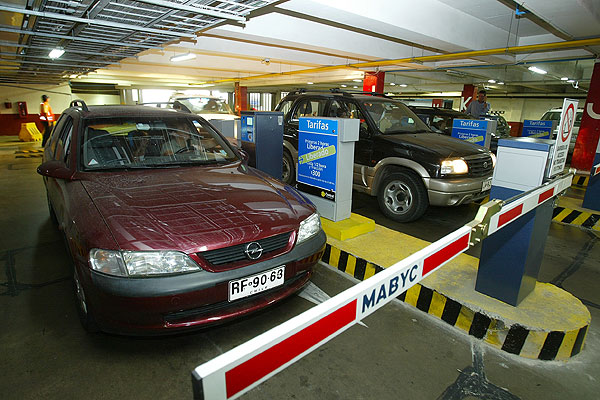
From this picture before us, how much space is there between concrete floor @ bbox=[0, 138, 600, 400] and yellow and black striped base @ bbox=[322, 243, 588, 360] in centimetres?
6

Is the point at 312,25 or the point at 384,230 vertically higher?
the point at 312,25

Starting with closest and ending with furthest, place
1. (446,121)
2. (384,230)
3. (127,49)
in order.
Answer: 1. (384,230)
2. (127,49)
3. (446,121)

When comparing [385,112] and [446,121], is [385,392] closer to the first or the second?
[385,112]

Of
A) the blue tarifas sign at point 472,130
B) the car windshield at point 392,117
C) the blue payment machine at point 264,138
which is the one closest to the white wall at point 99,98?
the blue payment machine at point 264,138

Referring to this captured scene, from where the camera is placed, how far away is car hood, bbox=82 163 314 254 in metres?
2.02

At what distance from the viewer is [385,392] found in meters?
2.02

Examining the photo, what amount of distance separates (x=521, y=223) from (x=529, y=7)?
15.8 feet

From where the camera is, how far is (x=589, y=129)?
9047mm

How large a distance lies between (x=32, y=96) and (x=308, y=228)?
1929 centimetres

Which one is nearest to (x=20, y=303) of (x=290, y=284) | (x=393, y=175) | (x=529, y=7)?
(x=290, y=284)

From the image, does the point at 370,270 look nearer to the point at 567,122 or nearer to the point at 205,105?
the point at 567,122

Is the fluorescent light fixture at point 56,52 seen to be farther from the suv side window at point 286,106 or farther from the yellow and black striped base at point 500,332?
the yellow and black striped base at point 500,332

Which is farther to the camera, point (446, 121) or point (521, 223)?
point (446, 121)

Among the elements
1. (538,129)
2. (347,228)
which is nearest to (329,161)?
(347,228)
